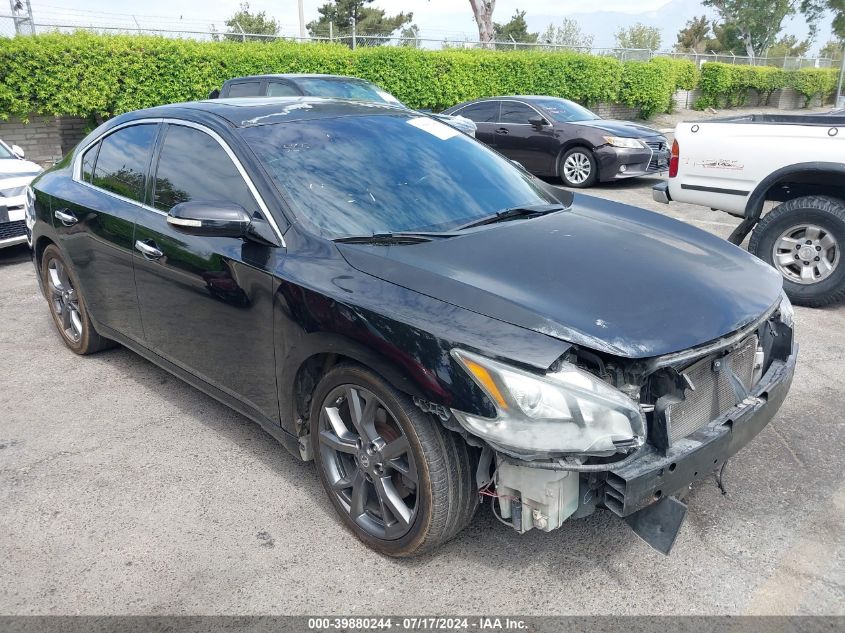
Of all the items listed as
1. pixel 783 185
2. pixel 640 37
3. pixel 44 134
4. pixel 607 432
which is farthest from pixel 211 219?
pixel 640 37

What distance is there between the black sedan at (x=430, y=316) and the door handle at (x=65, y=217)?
0.41 m

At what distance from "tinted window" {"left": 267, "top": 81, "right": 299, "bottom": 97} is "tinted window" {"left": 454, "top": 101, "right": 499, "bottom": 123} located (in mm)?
3563

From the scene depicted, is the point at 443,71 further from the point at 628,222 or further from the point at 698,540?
the point at 698,540

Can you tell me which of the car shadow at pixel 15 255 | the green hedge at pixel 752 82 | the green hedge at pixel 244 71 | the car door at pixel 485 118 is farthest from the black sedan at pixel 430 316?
the green hedge at pixel 752 82

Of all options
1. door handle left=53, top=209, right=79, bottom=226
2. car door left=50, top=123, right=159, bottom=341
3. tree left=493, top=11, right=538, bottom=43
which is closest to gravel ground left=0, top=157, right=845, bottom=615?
car door left=50, top=123, right=159, bottom=341

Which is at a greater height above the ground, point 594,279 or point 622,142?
point 594,279

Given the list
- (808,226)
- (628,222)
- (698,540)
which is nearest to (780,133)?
(808,226)

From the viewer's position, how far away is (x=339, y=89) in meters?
9.99

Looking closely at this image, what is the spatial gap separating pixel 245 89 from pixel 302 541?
941 centimetres

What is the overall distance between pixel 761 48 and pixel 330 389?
78.2 metres

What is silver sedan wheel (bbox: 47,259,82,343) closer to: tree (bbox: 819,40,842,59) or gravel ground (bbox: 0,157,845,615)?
gravel ground (bbox: 0,157,845,615)

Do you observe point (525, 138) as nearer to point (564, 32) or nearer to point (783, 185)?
point (783, 185)

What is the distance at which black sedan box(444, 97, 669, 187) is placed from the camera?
1088 centimetres

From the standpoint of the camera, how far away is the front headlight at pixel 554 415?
2270 millimetres
